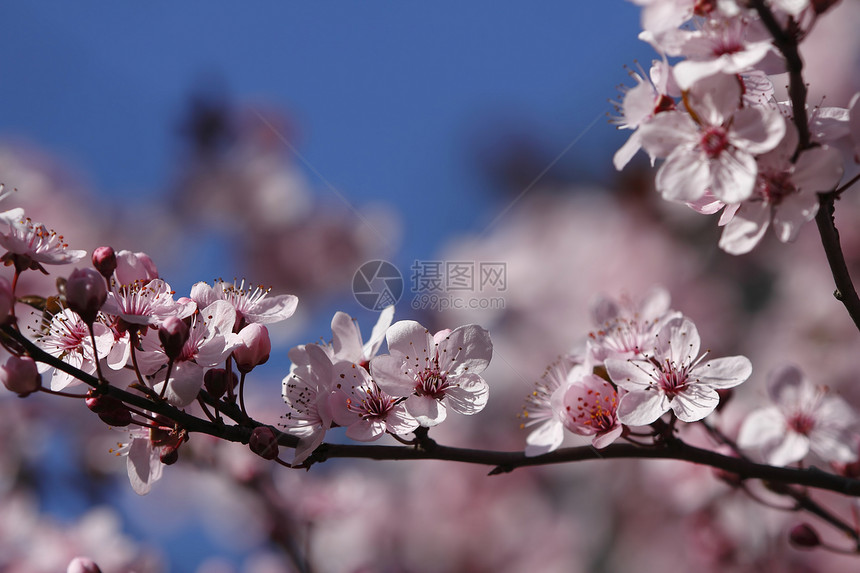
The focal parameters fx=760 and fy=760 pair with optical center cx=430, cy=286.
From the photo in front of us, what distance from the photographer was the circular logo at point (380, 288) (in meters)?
1.48

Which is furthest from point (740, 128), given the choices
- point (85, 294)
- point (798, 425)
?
point (85, 294)

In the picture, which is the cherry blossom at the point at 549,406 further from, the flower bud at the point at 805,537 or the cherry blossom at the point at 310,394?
the flower bud at the point at 805,537

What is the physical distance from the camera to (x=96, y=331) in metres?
1.17

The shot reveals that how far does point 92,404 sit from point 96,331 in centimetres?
16

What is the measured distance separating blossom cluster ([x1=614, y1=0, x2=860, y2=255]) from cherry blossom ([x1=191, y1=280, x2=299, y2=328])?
2.03 feet

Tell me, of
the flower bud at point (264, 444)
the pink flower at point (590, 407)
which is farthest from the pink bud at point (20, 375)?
the pink flower at point (590, 407)

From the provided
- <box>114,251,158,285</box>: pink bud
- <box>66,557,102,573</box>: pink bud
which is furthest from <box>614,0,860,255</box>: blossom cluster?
<box>66,557,102,573</box>: pink bud

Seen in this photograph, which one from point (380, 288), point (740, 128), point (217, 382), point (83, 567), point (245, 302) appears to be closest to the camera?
point (740, 128)

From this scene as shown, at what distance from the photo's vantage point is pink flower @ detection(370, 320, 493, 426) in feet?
3.83

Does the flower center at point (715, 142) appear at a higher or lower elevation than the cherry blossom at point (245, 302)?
higher

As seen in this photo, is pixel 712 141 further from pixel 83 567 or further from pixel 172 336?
pixel 83 567

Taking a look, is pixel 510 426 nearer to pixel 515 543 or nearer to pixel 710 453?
pixel 515 543

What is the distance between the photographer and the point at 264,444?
3.45 feet

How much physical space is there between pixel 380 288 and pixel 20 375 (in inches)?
26.1
